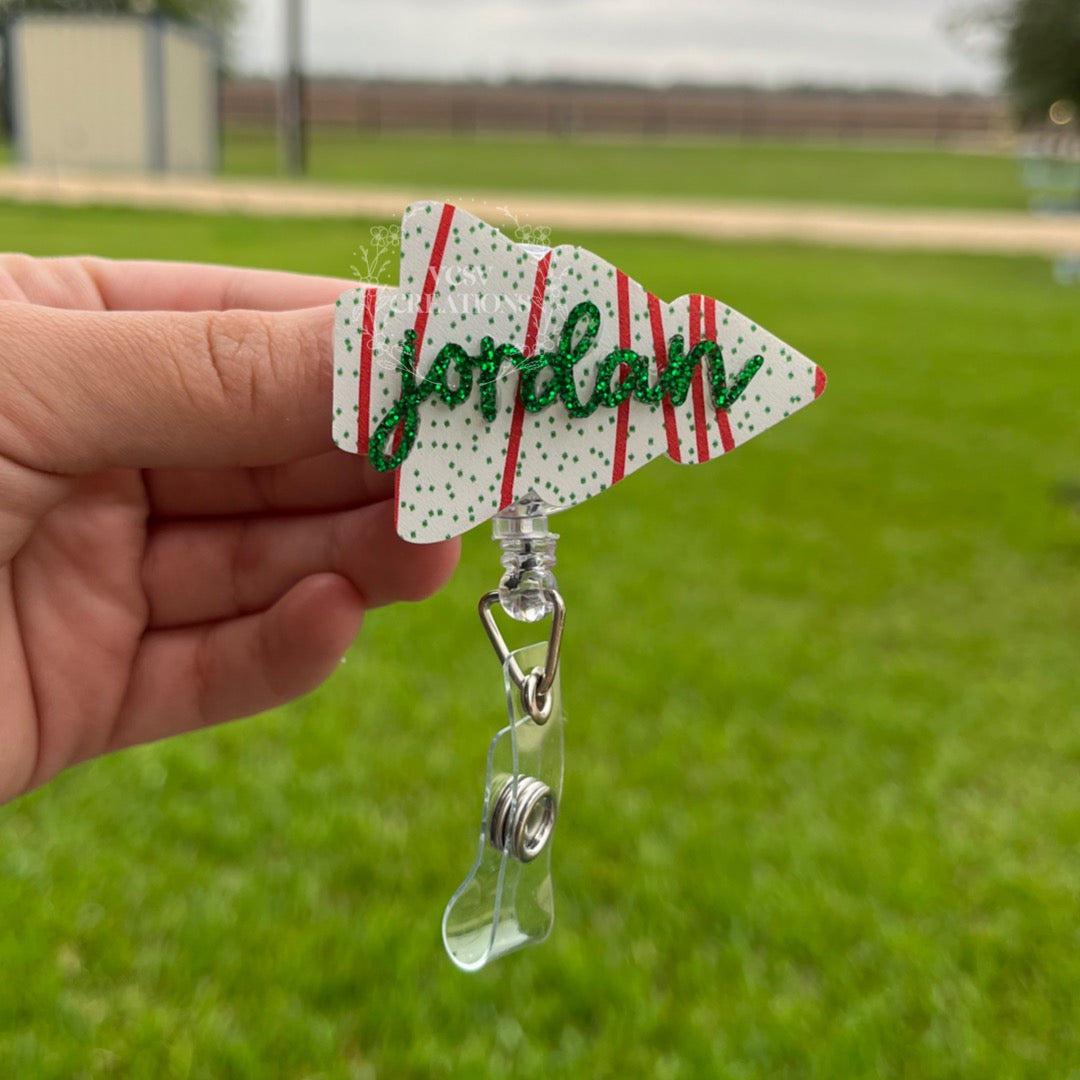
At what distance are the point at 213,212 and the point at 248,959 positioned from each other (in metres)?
7.72

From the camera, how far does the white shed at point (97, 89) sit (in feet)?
33.0

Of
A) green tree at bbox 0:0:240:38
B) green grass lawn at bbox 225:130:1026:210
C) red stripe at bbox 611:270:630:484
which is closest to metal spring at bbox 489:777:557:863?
red stripe at bbox 611:270:630:484

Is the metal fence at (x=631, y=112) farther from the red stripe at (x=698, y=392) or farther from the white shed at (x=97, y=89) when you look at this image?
the red stripe at (x=698, y=392)

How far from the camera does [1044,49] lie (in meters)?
3.59

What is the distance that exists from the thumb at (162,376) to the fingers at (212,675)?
0.32 m

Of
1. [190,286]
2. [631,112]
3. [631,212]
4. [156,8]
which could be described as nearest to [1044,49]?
[190,286]

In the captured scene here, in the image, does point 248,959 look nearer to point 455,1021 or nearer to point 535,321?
point 455,1021

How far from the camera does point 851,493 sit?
11.3 ft

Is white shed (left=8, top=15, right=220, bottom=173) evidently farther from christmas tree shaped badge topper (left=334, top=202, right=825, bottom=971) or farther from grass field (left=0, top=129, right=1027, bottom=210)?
christmas tree shaped badge topper (left=334, top=202, right=825, bottom=971)

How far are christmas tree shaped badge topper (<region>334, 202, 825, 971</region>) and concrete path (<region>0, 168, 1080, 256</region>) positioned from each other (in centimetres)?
751

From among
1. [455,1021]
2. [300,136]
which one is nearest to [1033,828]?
[455,1021]

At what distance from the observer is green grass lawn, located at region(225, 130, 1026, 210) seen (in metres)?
12.0

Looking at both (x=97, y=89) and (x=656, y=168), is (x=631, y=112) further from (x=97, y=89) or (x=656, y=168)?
(x=97, y=89)

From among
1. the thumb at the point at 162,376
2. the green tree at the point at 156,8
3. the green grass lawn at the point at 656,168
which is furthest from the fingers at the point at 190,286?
the green tree at the point at 156,8
